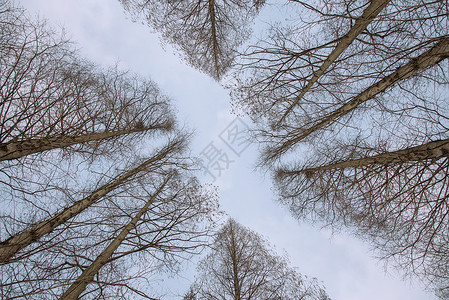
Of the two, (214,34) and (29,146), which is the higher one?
(214,34)

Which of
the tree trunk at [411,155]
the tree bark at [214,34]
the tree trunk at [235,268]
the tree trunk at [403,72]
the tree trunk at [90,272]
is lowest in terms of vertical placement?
the tree trunk at [90,272]

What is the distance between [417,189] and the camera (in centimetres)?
349

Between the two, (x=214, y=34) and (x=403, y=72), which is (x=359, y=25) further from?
(x=214, y=34)

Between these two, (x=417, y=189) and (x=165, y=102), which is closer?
(x=417, y=189)

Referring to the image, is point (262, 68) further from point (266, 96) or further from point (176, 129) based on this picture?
point (176, 129)

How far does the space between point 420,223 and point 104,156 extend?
275 inches

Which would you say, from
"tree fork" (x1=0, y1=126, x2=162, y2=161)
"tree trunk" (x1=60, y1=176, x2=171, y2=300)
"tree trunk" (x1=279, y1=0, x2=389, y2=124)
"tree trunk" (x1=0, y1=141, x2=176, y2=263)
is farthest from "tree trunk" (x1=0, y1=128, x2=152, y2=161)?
"tree trunk" (x1=279, y1=0, x2=389, y2=124)

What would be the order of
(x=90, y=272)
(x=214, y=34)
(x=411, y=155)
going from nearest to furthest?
1. (x=90, y=272)
2. (x=411, y=155)
3. (x=214, y=34)

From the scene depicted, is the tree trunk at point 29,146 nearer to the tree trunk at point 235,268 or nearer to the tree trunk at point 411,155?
the tree trunk at point 235,268

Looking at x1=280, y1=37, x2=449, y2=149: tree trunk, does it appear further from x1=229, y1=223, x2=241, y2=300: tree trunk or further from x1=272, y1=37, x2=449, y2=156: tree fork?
x1=229, y1=223, x2=241, y2=300: tree trunk

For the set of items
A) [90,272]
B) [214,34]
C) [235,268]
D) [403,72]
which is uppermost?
[214,34]

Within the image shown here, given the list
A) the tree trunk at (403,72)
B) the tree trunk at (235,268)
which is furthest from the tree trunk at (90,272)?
the tree trunk at (403,72)

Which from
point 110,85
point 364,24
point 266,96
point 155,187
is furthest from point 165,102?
point 364,24

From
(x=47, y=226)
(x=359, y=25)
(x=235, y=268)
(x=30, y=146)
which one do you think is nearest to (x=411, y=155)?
(x=359, y=25)
